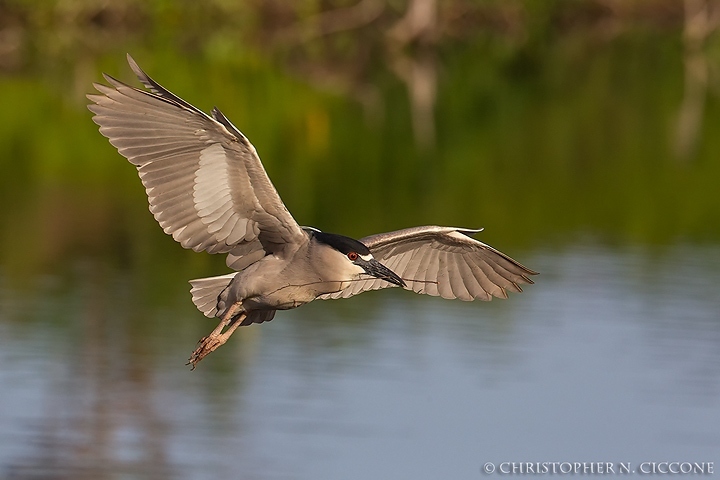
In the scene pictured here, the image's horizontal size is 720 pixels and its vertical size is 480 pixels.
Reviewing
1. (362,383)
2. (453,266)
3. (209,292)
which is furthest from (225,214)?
(362,383)

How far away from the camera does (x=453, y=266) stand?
338 inches

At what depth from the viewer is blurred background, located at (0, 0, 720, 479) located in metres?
15.2

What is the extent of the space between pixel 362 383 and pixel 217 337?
9481mm

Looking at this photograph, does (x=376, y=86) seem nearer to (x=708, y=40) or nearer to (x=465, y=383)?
(x=708, y=40)

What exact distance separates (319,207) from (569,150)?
993 cm

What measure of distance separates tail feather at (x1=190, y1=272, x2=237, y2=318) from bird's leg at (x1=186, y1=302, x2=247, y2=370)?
154 mm

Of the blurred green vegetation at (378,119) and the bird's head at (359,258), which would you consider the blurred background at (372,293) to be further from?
the bird's head at (359,258)

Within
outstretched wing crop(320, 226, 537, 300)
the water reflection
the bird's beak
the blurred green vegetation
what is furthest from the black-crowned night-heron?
the blurred green vegetation

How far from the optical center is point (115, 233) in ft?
75.6

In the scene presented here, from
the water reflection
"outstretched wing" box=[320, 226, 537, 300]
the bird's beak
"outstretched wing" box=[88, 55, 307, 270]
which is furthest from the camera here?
the water reflection

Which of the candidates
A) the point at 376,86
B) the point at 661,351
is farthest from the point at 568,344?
the point at 376,86

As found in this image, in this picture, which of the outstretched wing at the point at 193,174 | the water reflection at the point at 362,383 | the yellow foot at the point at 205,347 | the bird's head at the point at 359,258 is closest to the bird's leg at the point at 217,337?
the yellow foot at the point at 205,347

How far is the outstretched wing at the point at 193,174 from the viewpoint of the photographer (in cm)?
724

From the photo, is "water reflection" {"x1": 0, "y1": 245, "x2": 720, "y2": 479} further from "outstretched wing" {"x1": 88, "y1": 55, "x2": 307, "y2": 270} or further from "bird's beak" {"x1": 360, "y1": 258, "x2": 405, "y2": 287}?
"bird's beak" {"x1": 360, "y1": 258, "x2": 405, "y2": 287}
